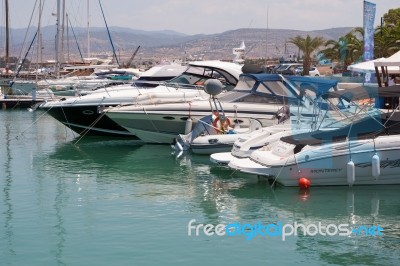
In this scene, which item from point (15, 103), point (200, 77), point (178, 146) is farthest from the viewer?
point (15, 103)

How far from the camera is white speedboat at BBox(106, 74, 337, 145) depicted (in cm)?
2111

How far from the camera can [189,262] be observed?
34.6 ft

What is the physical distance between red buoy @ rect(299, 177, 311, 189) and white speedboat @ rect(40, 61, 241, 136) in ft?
29.2

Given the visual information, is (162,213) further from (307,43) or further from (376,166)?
(307,43)

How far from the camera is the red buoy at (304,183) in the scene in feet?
49.0

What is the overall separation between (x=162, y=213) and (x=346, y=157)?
4.16 meters

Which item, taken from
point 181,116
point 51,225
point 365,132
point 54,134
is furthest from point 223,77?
point 51,225

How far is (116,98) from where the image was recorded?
24234mm

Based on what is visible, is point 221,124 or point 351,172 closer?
point 351,172

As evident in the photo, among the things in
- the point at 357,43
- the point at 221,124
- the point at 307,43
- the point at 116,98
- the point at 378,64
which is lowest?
the point at 221,124

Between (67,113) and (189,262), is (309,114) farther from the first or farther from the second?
(67,113)

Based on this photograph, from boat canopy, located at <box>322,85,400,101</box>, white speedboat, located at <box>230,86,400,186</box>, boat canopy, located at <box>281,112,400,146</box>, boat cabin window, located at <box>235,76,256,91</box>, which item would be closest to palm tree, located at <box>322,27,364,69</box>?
boat cabin window, located at <box>235,76,256,91</box>

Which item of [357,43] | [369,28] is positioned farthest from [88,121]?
[357,43]

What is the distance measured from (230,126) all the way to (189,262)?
1030 centimetres
